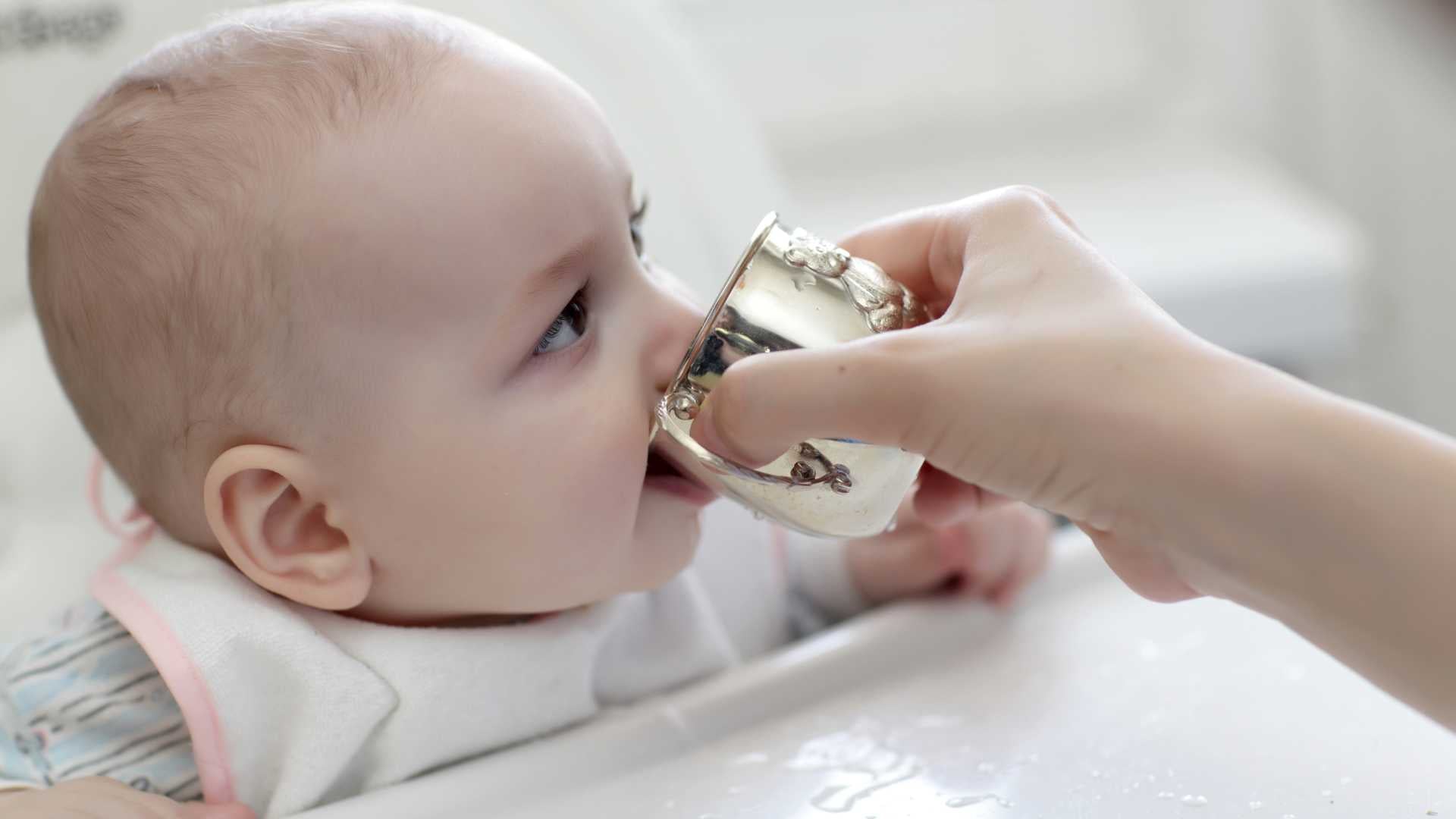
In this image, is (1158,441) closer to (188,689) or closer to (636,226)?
(636,226)

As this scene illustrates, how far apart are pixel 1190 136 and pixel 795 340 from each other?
119cm

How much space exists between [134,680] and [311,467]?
162 millimetres

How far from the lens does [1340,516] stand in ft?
1.59

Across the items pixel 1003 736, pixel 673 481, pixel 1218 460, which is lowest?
pixel 1003 736

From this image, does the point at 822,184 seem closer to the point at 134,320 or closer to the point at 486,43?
the point at 486,43

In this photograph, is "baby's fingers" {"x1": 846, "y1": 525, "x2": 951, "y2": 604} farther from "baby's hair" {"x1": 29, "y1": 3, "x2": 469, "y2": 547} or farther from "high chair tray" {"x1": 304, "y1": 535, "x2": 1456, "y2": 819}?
"baby's hair" {"x1": 29, "y1": 3, "x2": 469, "y2": 547}

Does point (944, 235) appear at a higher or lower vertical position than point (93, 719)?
higher

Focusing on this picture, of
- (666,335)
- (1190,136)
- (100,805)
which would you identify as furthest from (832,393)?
(1190,136)

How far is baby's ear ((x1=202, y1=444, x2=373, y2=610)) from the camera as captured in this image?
0.63 meters

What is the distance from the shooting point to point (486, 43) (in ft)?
2.20

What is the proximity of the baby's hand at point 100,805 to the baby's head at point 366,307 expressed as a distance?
0.35 feet

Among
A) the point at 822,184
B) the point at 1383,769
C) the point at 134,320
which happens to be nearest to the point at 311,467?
the point at 134,320

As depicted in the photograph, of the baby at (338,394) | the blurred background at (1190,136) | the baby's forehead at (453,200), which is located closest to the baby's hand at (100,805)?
the baby at (338,394)

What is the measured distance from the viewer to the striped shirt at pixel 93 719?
2.16 ft
